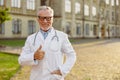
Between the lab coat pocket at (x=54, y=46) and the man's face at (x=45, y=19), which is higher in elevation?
the man's face at (x=45, y=19)

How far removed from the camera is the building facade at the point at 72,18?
44.7 metres

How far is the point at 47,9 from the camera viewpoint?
3.95 meters

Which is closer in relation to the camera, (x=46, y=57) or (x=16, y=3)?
(x=46, y=57)

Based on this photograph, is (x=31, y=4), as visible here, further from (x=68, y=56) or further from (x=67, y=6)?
(x=68, y=56)

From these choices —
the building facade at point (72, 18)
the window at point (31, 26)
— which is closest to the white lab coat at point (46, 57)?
the building facade at point (72, 18)

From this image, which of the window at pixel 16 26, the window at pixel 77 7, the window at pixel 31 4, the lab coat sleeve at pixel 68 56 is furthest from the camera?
the window at pixel 77 7

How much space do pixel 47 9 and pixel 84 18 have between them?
58.6m

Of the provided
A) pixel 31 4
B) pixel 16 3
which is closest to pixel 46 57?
pixel 16 3

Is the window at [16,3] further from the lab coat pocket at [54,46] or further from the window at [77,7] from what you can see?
the lab coat pocket at [54,46]

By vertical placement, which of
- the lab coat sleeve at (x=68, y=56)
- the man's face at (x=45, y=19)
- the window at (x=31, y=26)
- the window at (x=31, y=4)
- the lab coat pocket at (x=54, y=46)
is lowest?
the window at (x=31, y=26)

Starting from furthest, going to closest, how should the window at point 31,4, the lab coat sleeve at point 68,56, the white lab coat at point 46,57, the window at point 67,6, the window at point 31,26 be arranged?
the window at point 67,6 < the window at point 31,26 < the window at point 31,4 < the lab coat sleeve at point 68,56 < the white lab coat at point 46,57

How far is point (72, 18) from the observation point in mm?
57125

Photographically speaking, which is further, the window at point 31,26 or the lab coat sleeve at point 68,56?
the window at point 31,26

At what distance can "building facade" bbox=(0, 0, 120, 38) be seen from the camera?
44.7m
